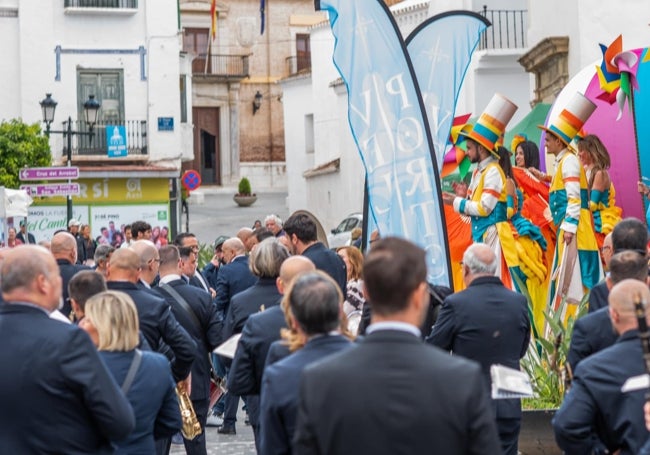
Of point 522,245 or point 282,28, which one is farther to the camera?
point 282,28

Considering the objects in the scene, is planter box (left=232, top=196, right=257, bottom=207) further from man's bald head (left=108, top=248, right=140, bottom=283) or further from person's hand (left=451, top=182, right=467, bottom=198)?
man's bald head (left=108, top=248, right=140, bottom=283)

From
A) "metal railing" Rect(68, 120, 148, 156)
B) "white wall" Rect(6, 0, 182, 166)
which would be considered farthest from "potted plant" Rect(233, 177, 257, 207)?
"metal railing" Rect(68, 120, 148, 156)

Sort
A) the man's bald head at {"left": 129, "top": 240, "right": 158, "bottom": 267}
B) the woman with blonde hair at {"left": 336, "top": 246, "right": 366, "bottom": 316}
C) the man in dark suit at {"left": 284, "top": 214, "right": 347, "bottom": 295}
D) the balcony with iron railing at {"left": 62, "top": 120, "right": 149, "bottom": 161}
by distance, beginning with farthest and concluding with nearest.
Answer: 1. the balcony with iron railing at {"left": 62, "top": 120, "right": 149, "bottom": 161}
2. the man in dark suit at {"left": 284, "top": 214, "right": 347, "bottom": 295}
3. the woman with blonde hair at {"left": 336, "top": 246, "right": 366, "bottom": 316}
4. the man's bald head at {"left": 129, "top": 240, "right": 158, "bottom": 267}

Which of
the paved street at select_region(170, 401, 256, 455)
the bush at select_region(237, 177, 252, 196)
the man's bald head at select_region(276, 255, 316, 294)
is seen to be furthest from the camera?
the bush at select_region(237, 177, 252, 196)

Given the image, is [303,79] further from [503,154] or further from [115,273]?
[115,273]

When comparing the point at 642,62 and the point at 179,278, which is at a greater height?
the point at 642,62

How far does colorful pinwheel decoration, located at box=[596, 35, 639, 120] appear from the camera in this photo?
47.0 ft

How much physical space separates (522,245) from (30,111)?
2717cm

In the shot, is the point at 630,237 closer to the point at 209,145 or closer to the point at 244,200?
the point at 244,200

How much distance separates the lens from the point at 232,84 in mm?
64438

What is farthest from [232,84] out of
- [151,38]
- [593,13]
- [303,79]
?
[593,13]

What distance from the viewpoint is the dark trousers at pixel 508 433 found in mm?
9007

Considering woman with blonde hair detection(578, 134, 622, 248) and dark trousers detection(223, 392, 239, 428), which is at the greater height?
woman with blonde hair detection(578, 134, 622, 248)

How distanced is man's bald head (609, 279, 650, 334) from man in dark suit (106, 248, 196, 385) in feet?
12.4
